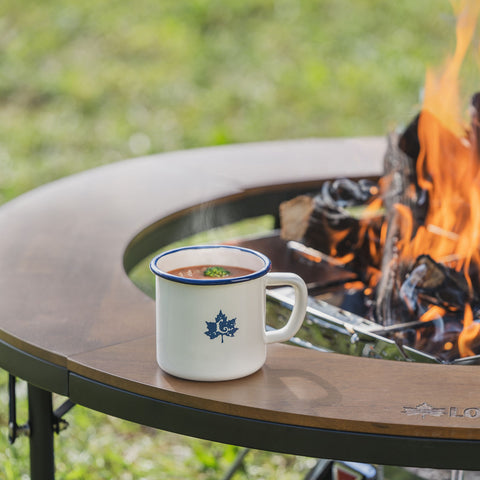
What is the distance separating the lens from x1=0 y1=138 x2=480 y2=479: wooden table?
1.06m

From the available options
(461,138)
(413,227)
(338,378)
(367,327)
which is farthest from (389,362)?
(461,138)

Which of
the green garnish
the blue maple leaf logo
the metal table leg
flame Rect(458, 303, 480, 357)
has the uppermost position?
the green garnish

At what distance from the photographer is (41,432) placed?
1467 millimetres

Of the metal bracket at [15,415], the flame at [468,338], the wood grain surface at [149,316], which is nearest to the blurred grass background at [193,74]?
the wood grain surface at [149,316]

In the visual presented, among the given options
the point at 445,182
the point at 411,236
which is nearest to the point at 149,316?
the point at 411,236

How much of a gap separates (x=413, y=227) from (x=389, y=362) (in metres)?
0.66

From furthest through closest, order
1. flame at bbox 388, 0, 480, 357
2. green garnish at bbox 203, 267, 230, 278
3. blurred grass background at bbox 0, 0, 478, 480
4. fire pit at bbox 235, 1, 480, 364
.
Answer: blurred grass background at bbox 0, 0, 478, 480 < flame at bbox 388, 0, 480, 357 < fire pit at bbox 235, 1, 480, 364 < green garnish at bbox 203, 267, 230, 278

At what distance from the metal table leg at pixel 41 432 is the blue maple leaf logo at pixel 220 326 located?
1.46ft

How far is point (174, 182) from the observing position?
6.91 feet

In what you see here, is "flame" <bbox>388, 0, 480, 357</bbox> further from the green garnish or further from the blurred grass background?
the blurred grass background

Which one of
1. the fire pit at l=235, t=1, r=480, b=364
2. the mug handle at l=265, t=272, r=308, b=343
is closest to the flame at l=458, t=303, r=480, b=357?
the fire pit at l=235, t=1, r=480, b=364

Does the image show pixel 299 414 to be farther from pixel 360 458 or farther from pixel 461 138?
pixel 461 138

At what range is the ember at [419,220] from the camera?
1614 mm

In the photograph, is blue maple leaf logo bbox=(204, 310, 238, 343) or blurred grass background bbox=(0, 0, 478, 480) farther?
blurred grass background bbox=(0, 0, 478, 480)
